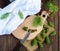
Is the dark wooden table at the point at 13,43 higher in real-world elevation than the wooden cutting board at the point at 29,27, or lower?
lower

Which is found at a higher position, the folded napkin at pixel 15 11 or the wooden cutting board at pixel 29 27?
the folded napkin at pixel 15 11

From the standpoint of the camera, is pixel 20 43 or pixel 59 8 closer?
pixel 20 43

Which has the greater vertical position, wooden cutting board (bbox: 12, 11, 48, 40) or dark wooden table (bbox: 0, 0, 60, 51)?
wooden cutting board (bbox: 12, 11, 48, 40)

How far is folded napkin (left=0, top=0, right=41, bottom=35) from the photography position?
2.91 ft

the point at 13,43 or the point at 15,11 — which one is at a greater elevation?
the point at 15,11

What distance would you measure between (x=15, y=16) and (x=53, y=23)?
18 centimetres

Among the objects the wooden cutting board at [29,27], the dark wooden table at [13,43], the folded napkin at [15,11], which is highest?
the folded napkin at [15,11]

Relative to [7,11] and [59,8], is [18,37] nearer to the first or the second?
[7,11]

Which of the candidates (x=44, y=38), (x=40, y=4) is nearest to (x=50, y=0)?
(x=40, y=4)

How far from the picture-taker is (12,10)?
2.98 ft

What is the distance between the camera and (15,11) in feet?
2.97

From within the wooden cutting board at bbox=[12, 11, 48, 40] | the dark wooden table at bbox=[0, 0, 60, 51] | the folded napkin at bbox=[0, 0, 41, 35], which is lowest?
the dark wooden table at bbox=[0, 0, 60, 51]

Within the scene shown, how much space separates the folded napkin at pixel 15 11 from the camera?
89 centimetres

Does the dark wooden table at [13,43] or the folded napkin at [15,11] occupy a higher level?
the folded napkin at [15,11]
